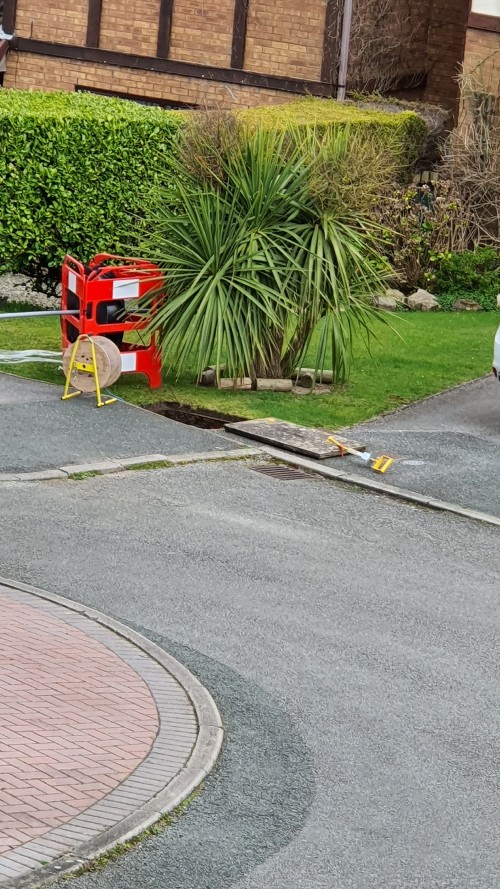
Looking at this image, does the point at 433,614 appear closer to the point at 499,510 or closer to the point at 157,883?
the point at 499,510

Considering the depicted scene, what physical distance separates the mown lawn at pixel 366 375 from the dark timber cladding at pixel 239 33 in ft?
26.6

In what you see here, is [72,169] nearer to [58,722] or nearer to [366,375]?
[366,375]

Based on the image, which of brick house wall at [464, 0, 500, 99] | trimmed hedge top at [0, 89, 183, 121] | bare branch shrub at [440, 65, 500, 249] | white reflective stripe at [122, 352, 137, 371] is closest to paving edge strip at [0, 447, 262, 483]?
white reflective stripe at [122, 352, 137, 371]

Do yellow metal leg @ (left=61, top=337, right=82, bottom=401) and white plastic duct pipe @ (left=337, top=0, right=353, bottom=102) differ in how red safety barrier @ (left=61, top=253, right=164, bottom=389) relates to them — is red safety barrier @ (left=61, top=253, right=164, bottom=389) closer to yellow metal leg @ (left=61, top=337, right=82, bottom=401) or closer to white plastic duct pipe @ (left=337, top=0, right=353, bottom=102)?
yellow metal leg @ (left=61, top=337, right=82, bottom=401)

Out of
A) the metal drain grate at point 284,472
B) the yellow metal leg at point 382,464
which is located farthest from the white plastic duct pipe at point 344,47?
the metal drain grate at point 284,472

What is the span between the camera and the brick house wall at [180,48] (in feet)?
81.1

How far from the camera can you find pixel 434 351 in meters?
17.2

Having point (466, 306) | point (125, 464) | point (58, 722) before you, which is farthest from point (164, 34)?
point (58, 722)

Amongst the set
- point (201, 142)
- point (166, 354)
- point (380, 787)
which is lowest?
point (380, 787)

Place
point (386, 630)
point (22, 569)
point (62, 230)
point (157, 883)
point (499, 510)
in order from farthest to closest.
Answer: point (62, 230) → point (499, 510) → point (22, 569) → point (386, 630) → point (157, 883)

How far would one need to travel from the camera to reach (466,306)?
69.9 ft

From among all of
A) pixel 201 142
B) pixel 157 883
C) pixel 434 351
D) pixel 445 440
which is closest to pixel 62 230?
pixel 201 142

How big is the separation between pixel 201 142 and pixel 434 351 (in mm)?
4871

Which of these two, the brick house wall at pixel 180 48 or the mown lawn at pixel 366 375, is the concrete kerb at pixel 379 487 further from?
the brick house wall at pixel 180 48
